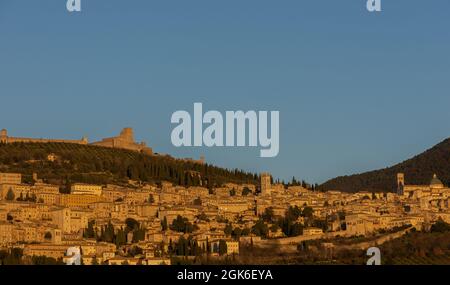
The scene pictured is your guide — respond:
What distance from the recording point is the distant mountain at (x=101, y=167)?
237 ft

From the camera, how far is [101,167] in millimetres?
74750

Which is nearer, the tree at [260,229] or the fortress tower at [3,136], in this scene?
the tree at [260,229]

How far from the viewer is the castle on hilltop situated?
3286 inches

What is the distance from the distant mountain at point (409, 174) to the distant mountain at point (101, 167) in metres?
8.66

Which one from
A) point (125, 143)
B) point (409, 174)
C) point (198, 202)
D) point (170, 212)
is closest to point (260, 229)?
point (170, 212)

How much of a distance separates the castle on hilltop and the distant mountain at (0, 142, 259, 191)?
3.21 metres

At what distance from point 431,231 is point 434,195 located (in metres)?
15.0

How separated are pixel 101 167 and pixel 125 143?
9.49 m

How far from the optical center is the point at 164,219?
200 feet

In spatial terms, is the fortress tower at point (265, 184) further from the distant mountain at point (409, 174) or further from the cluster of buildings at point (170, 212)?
the distant mountain at point (409, 174)

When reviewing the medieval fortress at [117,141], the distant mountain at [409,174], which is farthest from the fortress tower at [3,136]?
the distant mountain at [409,174]

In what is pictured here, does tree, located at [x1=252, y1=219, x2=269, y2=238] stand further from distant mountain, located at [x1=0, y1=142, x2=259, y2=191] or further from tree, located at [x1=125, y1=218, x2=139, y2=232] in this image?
distant mountain, located at [x1=0, y1=142, x2=259, y2=191]

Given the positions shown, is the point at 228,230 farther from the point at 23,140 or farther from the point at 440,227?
the point at 23,140
